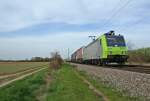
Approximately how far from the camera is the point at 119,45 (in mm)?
36562

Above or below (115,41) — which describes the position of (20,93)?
below

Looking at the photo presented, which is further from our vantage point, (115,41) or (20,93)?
(115,41)

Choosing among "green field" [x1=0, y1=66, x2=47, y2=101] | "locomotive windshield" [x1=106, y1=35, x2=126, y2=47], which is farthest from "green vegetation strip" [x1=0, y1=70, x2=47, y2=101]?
"locomotive windshield" [x1=106, y1=35, x2=126, y2=47]

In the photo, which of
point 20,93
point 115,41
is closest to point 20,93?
point 20,93

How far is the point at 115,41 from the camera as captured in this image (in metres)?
37.1

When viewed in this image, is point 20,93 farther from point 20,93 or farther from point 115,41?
point 115,41

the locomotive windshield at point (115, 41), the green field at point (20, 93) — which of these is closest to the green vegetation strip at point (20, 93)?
the green field at point (20, 93)

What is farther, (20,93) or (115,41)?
(115,41)

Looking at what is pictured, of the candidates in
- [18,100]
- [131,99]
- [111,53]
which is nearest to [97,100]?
[131,99]

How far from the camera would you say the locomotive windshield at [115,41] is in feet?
120

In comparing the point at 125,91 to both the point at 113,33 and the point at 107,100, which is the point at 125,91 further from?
the point at 113,33

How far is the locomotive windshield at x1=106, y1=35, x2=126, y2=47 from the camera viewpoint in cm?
3662

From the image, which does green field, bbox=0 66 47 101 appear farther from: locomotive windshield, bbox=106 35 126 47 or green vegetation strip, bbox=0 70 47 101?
locomotive windshield, bbox=106 35 126 47

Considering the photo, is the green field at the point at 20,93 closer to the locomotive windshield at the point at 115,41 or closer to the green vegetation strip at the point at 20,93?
the green vegetation strip at the point at 20,93
